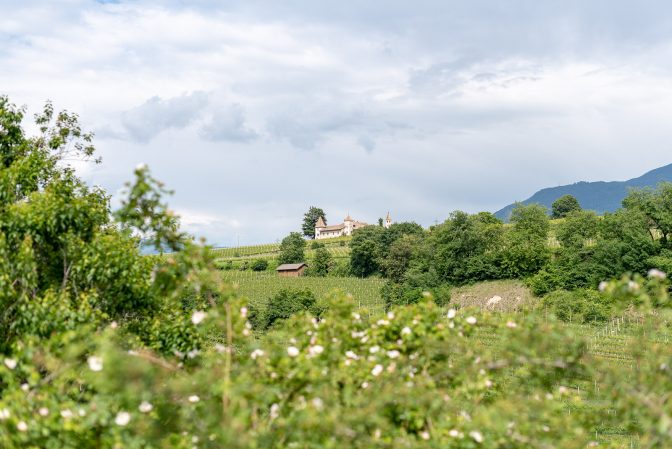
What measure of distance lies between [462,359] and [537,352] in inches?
33.3

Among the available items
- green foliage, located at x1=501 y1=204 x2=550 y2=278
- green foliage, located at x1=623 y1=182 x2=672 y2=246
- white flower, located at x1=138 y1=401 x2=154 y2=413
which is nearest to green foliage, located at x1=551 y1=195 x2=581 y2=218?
green foliage, located at x1=501 y1=204 x2=550 y2=278

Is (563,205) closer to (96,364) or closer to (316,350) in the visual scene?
(316,350)

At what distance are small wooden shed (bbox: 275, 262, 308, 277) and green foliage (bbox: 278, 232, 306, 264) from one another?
6931 mm

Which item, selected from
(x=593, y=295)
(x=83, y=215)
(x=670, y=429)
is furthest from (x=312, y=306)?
(x=670, y=429)

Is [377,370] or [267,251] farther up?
[267,251]

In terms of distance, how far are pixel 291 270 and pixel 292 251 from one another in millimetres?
10058

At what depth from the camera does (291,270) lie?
95375 millimetres

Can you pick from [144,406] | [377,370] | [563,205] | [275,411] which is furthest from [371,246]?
[144,406]

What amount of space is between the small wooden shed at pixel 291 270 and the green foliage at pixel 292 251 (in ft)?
22.7

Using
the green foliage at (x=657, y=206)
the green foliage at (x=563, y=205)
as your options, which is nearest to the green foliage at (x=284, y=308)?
the green foliage at (x=657, y=206)

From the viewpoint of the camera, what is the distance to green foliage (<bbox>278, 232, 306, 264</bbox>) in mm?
103925

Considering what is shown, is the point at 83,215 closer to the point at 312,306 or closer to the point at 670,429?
the point at 670,429

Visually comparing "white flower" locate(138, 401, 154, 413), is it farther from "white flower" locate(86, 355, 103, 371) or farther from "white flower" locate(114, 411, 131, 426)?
"white flower" locate(86, 355, 103, 371)

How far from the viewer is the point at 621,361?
37406 mm
